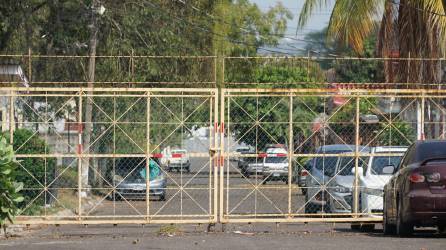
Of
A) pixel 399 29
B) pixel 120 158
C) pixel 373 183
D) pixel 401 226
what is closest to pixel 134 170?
pixel 120 158

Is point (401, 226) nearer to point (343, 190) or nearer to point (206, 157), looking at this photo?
point (343, 190)

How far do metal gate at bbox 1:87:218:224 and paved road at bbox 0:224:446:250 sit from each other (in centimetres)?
34

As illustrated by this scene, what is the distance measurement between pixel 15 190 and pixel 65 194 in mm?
9752

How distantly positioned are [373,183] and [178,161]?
405 cm

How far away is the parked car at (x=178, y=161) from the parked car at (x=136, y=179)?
0.43m

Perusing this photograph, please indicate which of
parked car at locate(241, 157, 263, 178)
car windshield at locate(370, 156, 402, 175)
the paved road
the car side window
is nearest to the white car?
car windshield at locate(370, 156, 402, 175)

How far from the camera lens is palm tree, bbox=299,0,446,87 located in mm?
24078

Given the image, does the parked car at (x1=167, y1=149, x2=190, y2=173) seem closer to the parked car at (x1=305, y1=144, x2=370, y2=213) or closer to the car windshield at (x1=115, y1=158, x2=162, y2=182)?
the car windshield at (x1=115, y1=158, x2=162, y2=182)

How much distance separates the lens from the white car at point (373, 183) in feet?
66.7

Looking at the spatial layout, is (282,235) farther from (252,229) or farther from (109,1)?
(109,1)

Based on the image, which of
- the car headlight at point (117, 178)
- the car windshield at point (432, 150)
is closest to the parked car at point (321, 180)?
the car windshield at point (432, 150)

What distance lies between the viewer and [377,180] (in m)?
20.9

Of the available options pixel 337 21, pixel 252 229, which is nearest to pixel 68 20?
pixel 337 21

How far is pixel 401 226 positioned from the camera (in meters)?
16.9
